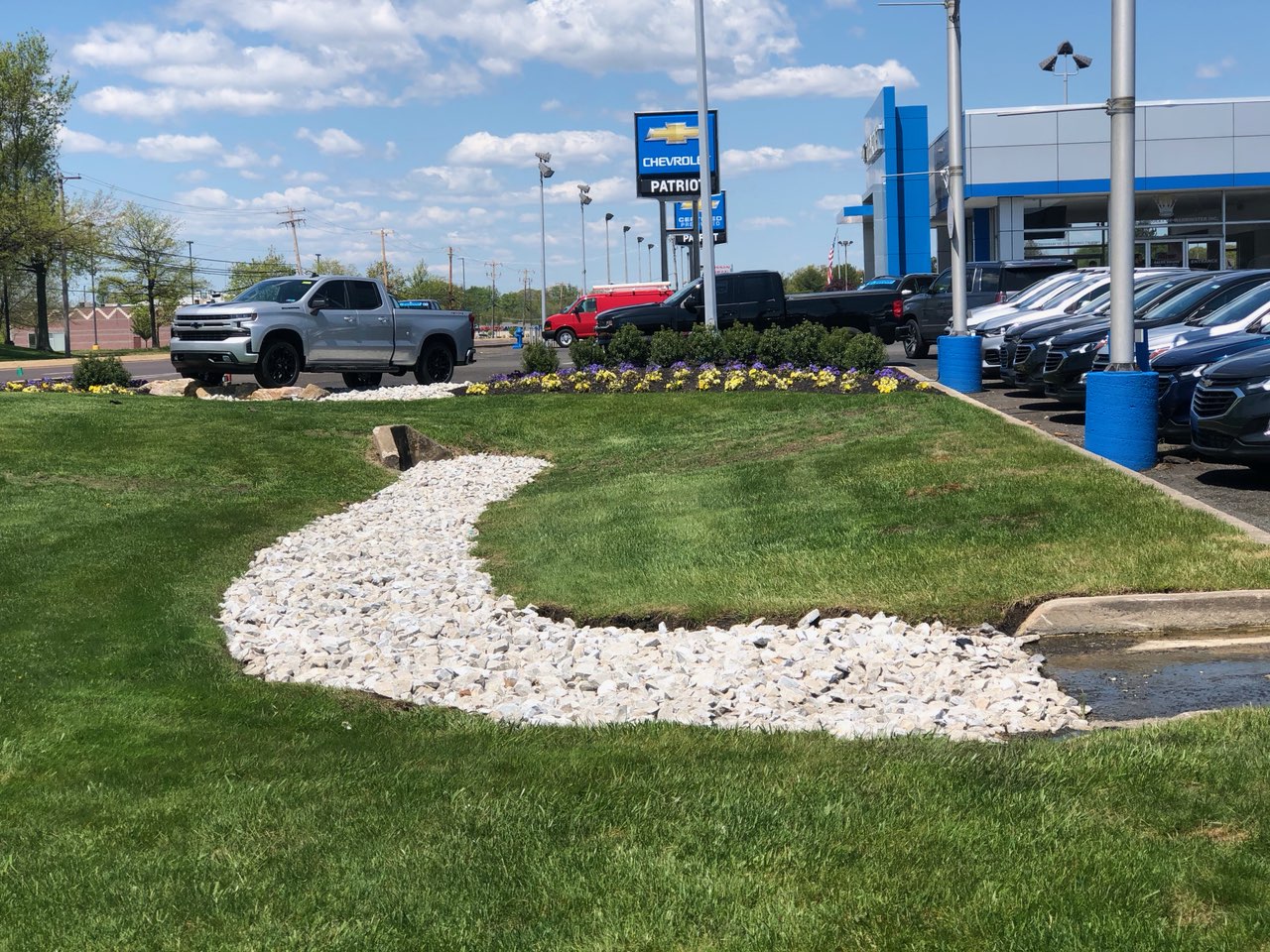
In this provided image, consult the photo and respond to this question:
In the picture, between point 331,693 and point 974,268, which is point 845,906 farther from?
point 974,268

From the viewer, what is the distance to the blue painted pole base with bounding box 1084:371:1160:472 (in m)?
11.6

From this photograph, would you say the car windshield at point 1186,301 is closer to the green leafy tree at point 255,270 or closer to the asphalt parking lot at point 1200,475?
the asphalt parking lot at point 1200,475

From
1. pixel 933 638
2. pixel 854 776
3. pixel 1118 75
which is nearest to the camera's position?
pixel 854 776

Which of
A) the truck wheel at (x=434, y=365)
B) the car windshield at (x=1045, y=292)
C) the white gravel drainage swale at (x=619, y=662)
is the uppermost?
the car windshield at (x=1045, y=292)

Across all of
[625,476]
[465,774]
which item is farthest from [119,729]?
[625,476]

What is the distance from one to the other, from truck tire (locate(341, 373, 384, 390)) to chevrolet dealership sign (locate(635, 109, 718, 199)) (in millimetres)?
19064

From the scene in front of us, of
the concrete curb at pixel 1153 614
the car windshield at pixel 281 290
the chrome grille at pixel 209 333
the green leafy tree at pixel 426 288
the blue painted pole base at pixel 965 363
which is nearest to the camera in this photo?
the concrete curb at pixel 1153 614

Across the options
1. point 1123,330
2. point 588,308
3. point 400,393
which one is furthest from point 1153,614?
point 588,308

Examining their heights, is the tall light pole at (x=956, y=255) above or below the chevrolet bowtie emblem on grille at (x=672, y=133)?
below

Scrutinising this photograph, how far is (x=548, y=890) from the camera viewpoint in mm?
3893

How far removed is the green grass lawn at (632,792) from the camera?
370 cm

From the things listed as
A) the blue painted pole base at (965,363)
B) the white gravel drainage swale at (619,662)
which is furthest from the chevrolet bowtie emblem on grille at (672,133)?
the white gravel drainage swale at (619,662)

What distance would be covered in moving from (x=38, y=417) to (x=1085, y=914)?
15689 mm

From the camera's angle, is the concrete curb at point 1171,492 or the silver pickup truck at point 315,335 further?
the silver pickup truck at point 315,335
